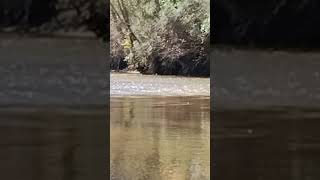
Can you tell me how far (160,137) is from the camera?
25.0ft

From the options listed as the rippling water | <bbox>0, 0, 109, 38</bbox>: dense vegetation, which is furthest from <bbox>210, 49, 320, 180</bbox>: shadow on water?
the rippling water

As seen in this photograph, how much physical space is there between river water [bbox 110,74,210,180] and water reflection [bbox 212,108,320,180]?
196 mm

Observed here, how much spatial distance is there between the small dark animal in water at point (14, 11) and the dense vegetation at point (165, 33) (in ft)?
49.2

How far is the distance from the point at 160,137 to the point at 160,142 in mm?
395

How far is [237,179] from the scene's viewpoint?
5.20 meters

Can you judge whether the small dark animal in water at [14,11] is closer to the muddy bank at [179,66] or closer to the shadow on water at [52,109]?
the shadow on water at [52,109]

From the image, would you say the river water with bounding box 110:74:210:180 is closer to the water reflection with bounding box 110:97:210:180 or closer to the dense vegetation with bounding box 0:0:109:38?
the water reflection with bounding box 110:97:210:180

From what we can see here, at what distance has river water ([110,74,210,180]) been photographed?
5633mm

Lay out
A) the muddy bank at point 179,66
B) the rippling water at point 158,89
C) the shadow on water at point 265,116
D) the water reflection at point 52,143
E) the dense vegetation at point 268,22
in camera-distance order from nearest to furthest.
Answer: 1. the water reflection at point 52,143
2. the shadow on water at point 265,116
3. the dense vegetation at point 268,22
4. the rippling water at point 158,89
5. the muddy bank at point 179,66

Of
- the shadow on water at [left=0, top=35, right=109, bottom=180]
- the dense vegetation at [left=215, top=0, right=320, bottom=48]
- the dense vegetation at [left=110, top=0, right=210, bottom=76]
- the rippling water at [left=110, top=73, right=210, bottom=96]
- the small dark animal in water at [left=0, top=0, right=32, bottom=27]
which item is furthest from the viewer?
the dense vegetation at [left=110, top=0, right=210, bottom=76]

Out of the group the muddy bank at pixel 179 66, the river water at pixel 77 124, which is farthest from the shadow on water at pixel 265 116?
the muddy bank at pixel 179 66

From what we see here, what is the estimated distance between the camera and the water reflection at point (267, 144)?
5449 millimetres

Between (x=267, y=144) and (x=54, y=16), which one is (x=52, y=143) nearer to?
(x=54, y=16)

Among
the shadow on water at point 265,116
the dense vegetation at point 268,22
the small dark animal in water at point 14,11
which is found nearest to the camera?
the shadow on water at point 265,116
